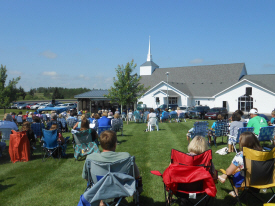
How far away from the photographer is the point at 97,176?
3617 millimetres

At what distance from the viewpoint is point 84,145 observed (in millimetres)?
7500

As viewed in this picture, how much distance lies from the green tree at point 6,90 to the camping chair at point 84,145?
22631 mm

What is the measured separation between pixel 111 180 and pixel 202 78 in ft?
167

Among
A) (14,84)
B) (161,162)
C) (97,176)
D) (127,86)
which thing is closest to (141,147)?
(161,162)

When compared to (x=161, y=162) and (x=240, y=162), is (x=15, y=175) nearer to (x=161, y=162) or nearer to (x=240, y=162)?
(x=161, y=162)

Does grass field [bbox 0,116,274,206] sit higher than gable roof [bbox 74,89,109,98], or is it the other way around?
gable roof [bbox 74,89,109,98]

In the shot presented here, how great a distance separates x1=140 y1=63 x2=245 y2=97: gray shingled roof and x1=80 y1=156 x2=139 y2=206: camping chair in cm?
4154

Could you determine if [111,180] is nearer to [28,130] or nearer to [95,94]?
[28,130]

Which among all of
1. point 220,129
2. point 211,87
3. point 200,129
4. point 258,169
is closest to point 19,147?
point 200,129

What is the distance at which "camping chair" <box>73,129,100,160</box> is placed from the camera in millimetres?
7425

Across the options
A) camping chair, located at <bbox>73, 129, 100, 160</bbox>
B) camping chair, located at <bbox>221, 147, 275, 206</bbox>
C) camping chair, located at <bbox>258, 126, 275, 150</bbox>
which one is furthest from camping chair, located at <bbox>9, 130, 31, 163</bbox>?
camping chair, located at <bbox>258, 126, 275, 150</bbox>

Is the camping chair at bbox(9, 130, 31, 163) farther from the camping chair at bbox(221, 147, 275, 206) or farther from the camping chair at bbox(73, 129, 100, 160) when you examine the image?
the camping chair at bbox(221, 147, 275, 206)

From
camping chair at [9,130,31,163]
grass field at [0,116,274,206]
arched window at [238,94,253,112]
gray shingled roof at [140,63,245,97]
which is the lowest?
grass field at [0,116,274,206]

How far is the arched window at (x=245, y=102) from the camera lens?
123ft
